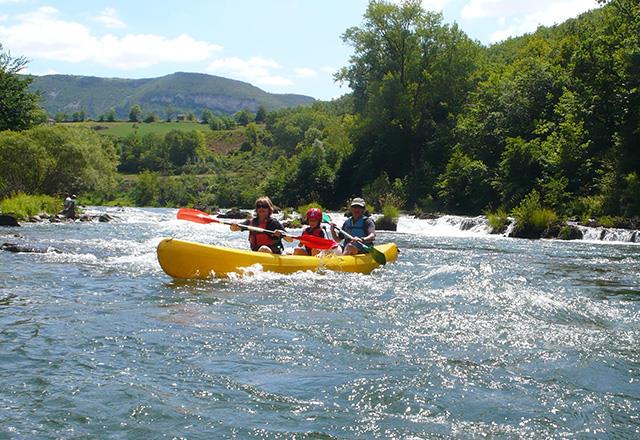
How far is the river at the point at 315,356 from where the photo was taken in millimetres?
3779

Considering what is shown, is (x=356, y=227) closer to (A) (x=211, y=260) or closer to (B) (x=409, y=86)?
(A) (x=211, y=260)

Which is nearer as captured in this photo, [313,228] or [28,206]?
[313,228]

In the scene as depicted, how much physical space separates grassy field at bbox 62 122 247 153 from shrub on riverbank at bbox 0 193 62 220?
84.7 metres

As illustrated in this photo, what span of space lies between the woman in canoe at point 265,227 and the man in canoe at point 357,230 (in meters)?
1.14

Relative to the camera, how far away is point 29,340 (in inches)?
212

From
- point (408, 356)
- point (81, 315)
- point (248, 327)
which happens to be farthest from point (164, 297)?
point (408, 356)

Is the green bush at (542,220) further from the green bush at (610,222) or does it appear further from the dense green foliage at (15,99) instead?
the dense green foliage at (15,99)

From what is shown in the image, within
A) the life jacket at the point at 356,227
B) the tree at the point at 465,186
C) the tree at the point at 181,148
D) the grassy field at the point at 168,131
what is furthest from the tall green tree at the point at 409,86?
the grassy field at the point at 168,131

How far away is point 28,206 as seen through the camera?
82.0 ft

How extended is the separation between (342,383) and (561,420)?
58.4 inches

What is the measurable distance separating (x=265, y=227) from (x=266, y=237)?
0.54ft

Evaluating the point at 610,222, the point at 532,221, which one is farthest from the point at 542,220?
the point at 610,222

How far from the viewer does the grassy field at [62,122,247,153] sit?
113750 millimetres

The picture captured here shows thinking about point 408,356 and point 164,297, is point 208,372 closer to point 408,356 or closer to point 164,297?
point 408,356
